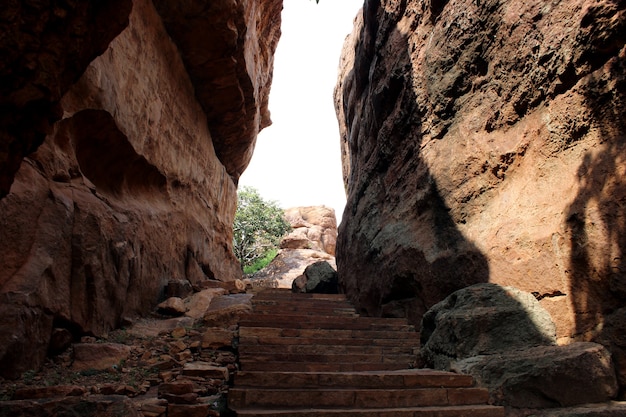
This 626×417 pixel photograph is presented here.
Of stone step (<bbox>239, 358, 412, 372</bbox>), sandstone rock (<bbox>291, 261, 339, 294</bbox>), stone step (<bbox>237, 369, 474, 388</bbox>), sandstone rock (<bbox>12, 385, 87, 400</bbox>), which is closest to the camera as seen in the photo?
sandstone rock (<bbox>12, 385, 87, 400</bbox>)

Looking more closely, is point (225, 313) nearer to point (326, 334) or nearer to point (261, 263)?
point (326, 334)

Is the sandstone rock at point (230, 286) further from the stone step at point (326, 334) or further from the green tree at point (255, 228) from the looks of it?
the green tree at point (255, 228)

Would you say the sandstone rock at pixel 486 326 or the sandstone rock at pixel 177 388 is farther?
the sandstone rock at pixel 486 326

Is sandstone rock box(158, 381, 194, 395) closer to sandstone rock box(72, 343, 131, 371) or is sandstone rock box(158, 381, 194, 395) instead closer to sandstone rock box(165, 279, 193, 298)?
sandstone rock box(72, 343, 131, 371)

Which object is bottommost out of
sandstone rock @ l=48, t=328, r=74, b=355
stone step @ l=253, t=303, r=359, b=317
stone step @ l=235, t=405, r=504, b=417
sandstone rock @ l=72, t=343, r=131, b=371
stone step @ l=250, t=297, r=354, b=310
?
stone step @ l=235, t=405, r=504, b=417

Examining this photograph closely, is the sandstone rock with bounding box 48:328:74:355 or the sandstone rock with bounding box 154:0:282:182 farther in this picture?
the sandstone rock with bounding box 154:0:282:182

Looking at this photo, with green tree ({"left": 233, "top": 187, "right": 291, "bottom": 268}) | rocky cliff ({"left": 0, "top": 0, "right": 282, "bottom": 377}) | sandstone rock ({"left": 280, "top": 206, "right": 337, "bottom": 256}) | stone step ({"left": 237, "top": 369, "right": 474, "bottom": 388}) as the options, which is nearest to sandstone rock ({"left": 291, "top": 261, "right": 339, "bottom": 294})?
rocky cliff ({"left": 0, "top": 0, "right": 282, "bottom": 377})

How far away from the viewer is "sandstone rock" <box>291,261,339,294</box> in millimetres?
13242

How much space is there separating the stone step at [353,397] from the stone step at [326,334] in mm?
2472

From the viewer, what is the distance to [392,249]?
330 inches

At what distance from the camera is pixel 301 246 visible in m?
30.6

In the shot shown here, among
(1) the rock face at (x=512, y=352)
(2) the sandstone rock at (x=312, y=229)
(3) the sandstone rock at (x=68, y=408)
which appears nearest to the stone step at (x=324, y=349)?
(1) the rock face at (x=512, y=352)

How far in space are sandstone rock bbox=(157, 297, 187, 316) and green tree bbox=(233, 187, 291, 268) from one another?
739 inches

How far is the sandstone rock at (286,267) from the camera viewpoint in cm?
2369
